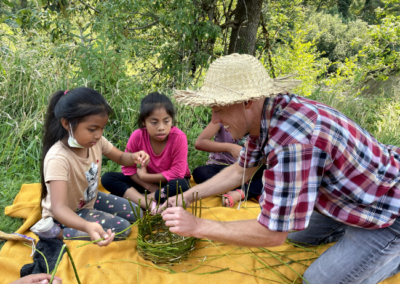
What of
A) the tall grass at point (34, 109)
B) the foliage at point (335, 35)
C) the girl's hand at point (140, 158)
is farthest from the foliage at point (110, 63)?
the foliage at point (335, 35)

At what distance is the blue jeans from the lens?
166cm

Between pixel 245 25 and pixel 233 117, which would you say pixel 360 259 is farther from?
pixel 245 25

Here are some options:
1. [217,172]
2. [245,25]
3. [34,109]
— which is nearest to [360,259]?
[217,172]

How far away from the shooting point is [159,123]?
260 cm

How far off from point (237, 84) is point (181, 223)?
75 centimetres

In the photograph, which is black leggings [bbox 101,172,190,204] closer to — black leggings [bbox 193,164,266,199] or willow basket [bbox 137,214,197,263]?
black leggings [bbox 193,164,266,199]

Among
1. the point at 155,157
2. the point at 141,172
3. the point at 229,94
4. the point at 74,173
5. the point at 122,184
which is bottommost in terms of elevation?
the point at 122,184

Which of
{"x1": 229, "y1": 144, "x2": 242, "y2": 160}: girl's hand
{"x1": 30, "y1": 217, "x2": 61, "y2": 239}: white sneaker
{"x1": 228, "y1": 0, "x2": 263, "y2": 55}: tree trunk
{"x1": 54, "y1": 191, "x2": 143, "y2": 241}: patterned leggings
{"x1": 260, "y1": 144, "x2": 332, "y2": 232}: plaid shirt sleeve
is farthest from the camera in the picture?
{"x1": 228, "y1": 0, "x2": 263, "y2": 55}: tree trunk

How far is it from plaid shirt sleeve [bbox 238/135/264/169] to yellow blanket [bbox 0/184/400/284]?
0.65 m

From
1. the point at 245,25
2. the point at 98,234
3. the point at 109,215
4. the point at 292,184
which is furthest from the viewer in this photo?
the point at 245,25

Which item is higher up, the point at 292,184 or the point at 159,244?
the point at 292,184

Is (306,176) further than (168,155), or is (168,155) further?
(168,155)

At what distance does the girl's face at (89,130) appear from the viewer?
194cm

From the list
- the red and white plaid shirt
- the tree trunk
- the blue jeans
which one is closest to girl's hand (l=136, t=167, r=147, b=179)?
the red and white plaid shirt
